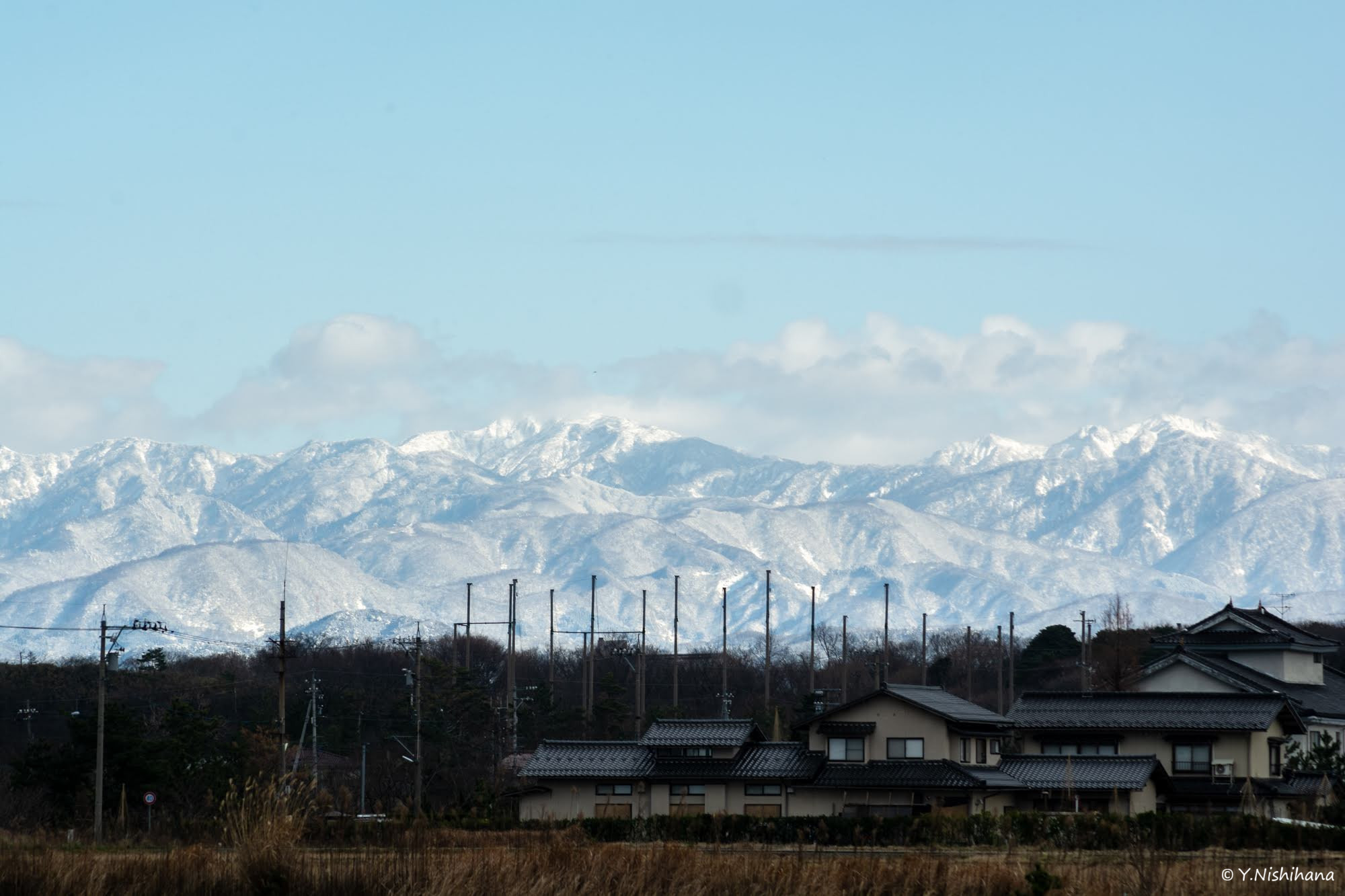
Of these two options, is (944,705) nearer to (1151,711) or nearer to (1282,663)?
(1151,711)

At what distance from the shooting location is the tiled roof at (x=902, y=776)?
56.7m

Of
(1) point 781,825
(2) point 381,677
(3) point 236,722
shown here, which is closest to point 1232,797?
(1) point 781,825

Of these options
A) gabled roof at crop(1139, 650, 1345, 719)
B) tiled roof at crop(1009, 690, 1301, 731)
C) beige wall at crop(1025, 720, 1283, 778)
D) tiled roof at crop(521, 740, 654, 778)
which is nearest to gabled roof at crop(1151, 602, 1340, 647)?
gabled roof at crop(1139, 650, 1345, 719)

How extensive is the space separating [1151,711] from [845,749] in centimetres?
1106

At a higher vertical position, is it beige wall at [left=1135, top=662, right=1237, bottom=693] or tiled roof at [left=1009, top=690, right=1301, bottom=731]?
beige wall at [left=1135, top=662, right=1237, bottom=693]

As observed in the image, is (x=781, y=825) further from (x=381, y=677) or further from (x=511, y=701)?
(x=381, y=677)

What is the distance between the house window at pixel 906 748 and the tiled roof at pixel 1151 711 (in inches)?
242

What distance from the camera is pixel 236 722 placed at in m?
97.3

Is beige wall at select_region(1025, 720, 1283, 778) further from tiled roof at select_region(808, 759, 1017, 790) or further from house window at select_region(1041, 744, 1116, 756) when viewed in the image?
tiled roof at select_region(808, 759, 1017, 790)

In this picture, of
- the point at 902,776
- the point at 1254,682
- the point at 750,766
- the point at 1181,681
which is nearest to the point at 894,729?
the point at 902,776

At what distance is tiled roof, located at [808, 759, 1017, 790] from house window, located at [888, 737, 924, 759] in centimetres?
15

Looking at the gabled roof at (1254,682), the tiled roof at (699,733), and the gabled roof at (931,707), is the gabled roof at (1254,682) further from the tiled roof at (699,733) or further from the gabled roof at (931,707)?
the tiled roof at (699,733)

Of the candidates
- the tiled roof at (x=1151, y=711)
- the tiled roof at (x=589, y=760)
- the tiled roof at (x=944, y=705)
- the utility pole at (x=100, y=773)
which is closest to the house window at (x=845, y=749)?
the tiled roof at (x=944, y=705)

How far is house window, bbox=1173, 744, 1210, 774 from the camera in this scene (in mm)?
61875
